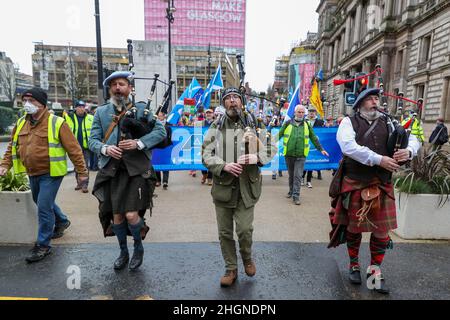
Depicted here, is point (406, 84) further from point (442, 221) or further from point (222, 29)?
point (222, 29)

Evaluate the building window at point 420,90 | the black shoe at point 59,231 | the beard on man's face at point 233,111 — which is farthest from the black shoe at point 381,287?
the building window at point 420,90

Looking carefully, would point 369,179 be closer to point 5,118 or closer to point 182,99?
point 182,99

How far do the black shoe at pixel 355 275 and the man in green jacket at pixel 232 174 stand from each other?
3.25 ft

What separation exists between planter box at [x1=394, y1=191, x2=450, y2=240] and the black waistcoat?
5.05 ft

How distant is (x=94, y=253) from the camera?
150 inches

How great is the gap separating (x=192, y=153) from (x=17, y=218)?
4.65 metres

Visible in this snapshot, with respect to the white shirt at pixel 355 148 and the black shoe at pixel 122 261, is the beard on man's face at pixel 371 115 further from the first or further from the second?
the black shoe at pixel 122 261

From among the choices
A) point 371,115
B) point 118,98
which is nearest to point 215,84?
point 118,98

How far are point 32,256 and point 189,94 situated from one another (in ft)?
29.7

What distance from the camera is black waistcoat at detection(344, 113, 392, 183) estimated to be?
2943 millimetres

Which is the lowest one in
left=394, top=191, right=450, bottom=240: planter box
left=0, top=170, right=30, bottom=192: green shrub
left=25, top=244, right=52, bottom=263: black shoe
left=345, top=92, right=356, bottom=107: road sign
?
left=25, top=244, right=52, bottom=263: black shoe

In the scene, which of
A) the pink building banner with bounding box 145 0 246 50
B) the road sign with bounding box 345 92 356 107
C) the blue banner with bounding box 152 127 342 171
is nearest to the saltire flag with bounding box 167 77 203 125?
the blue banner with bounding box 152 127 342 171

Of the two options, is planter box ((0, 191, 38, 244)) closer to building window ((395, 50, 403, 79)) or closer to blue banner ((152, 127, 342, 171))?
blue banner ((152, 127, 342, 171))
